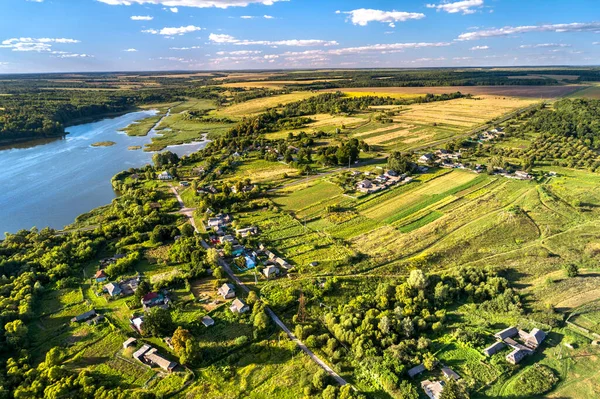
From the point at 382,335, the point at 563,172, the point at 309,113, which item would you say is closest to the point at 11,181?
the point at 382,335

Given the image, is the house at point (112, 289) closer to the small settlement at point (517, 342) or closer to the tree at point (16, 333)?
the tree at point (16, 333)

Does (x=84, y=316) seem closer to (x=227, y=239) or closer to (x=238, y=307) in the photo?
(x=238, y=307)

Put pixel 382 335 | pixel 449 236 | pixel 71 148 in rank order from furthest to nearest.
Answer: pixel 71 148
pixel 449 236
pixel 382 335

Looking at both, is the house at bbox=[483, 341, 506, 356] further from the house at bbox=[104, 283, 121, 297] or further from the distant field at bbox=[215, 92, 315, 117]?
the distant field at bbox=[215, 92, 315, 117]

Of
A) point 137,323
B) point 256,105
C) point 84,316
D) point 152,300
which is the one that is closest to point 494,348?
point 137,323

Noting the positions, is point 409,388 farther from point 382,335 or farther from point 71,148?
point 71,148

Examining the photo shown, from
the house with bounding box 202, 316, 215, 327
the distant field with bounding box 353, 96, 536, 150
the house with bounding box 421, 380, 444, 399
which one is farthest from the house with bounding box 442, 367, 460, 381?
the distant field with bounding box 353, 96, 536, 150
